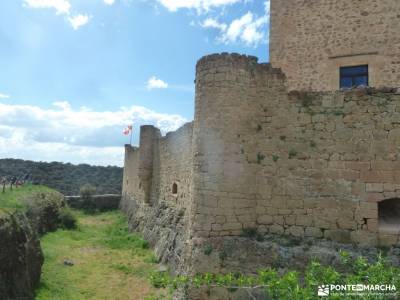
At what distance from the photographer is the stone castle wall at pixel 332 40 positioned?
1277 cm

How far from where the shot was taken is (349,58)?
1327 centimetres

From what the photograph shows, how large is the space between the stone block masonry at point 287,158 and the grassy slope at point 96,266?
328 centimetres

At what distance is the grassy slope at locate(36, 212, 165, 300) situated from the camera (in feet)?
38.7

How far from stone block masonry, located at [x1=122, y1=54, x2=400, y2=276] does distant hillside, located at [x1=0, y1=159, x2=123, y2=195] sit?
27486 millimetres

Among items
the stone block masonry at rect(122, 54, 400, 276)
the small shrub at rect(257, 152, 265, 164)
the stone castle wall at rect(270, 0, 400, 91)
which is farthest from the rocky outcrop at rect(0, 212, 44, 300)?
the stone castle wall at rect(270, 0, 400, 91)

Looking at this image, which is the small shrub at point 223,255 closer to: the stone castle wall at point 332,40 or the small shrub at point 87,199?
the stone castle wall at point 332,40

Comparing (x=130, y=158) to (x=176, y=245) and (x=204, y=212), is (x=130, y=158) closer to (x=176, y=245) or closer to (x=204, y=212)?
(x=176, y=245)

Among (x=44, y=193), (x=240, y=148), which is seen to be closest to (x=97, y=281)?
(x=240, y=148)

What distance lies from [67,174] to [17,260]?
29065 mm

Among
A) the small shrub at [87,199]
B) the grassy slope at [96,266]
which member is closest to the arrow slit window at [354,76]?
the grassy slope at [96,266]

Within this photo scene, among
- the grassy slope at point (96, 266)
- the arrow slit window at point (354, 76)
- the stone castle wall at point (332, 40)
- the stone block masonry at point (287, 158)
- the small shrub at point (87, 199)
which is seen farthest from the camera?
the small shrub at point (87, 199)

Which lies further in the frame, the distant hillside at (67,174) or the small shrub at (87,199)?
the distant hillside at (67,174)

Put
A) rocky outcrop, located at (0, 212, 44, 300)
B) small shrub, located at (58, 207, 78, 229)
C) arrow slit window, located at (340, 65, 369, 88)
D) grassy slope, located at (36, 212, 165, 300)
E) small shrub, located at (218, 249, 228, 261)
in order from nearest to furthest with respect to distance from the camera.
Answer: small shrub, located at (218, 249, 228, 261)
rocky outcrop, located at (0, 212, 44, 300)
grassy slope, located at (36, 212, 165, 300)
arrow slit window, located at (340, 65, 369, 88)
small shrub, located at (58, 207, 78, 229)

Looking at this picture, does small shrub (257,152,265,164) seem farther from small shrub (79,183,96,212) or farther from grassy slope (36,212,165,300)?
small shrub (79,183,96,212)
